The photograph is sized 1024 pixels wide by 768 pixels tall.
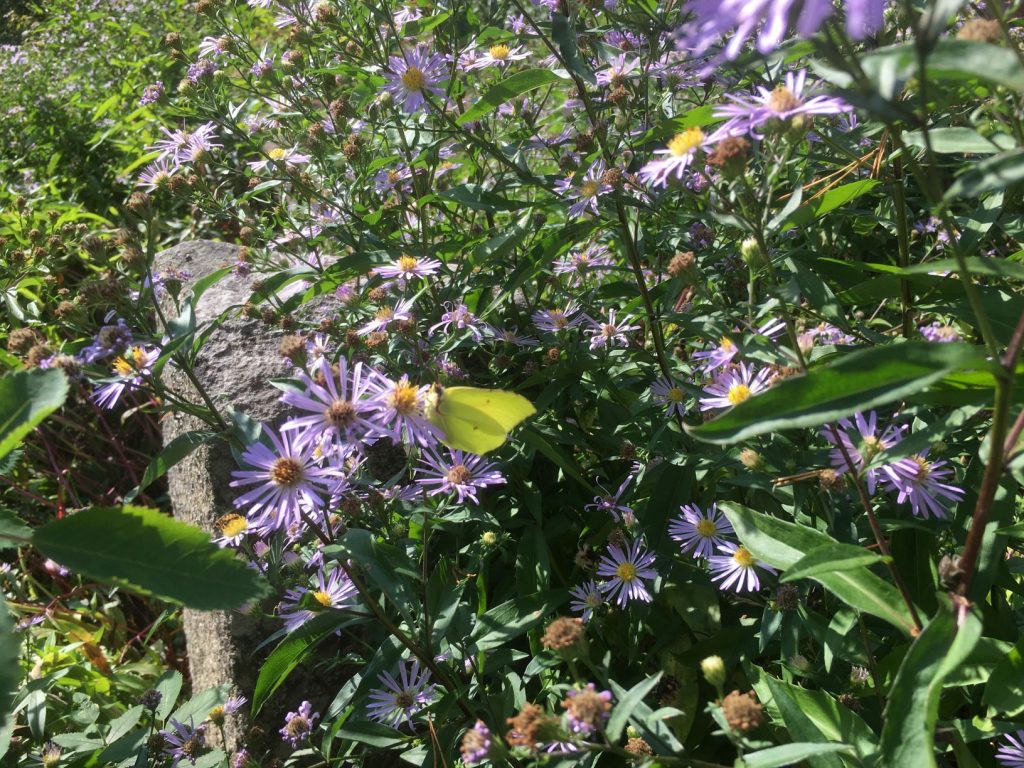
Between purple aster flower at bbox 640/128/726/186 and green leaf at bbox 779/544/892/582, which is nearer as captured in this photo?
green leaf at bbox 779/544/892/582

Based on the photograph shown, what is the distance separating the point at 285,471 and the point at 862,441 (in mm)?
902

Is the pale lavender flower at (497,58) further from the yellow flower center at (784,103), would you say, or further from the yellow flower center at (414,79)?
the yellow flower center at (784,103)

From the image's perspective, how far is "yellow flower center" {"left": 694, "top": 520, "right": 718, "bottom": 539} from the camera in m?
1.60

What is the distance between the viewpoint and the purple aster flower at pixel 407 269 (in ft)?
6.21

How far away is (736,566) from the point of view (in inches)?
61.2

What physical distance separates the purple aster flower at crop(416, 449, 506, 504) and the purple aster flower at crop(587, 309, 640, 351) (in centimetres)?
43

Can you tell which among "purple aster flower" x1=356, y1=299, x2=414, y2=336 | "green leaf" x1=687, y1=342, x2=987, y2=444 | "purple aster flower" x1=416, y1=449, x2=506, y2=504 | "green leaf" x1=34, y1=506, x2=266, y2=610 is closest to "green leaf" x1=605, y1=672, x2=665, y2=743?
"green leaf" x1=687, y1=342, x2=987, y2=444

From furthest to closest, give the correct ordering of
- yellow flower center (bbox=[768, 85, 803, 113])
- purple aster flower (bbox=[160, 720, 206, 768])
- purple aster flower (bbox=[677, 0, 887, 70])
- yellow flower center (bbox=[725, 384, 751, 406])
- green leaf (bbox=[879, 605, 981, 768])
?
purple aster flower (bbox=[160, 720, 206, 768]), yellow flower center (bbox=[725, 384, 751, 406]), yellow flower center (bbox=[768, 85, 803, 113]), green leaf (bbox=[879, 605, 981, 768]), purple aster flower (bbox=[677, 0, 887, 70])

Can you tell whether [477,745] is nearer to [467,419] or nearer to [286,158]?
[467,419]

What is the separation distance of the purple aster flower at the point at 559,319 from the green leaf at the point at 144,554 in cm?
124

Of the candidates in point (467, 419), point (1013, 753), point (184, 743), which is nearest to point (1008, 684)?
point (1013, 753)

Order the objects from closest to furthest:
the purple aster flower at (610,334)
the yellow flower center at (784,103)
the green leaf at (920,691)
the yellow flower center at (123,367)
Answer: the green leaf at (920,691) < the yellow flower center at (784,103) < the yellow flower center at (123,367) < the purple aster flower at (610,334)

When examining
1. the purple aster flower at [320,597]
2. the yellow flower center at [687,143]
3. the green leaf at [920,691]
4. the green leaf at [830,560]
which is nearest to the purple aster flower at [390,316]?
the purple aster flower at [320,597]

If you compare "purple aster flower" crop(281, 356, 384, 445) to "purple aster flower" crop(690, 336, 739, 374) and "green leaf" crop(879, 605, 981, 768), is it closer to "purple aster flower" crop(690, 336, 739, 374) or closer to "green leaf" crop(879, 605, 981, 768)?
"purple aster flower" crop(690, 336, 739, 374)
